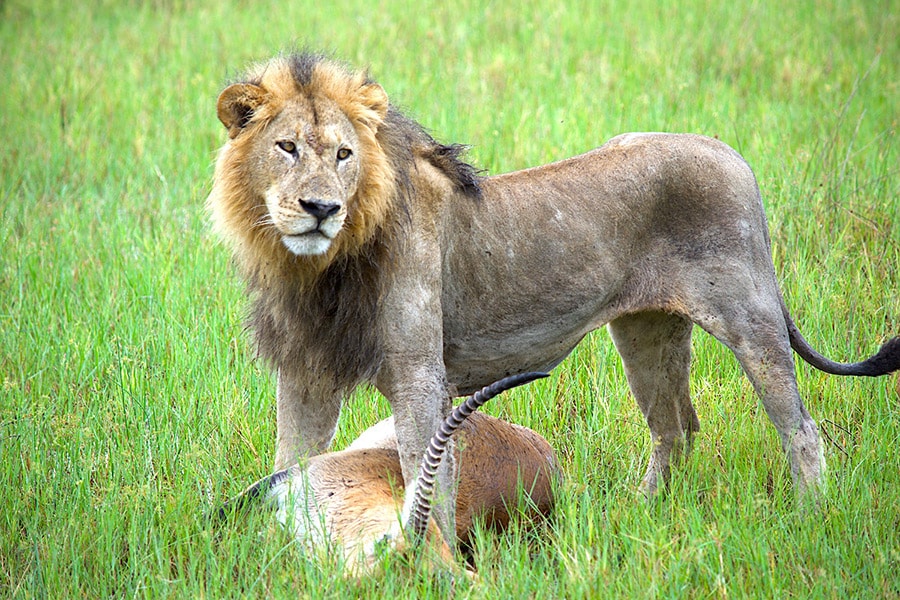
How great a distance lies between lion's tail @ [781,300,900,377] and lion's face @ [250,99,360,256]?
1932mm

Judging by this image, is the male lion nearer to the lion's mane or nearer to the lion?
the lion's mane

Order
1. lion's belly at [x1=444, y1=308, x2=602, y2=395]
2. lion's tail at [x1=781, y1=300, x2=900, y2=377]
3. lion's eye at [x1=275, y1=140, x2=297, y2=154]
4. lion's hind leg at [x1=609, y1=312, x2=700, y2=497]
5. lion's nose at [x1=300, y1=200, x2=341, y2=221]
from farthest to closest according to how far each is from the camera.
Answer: lion's hind leg at [x1=609, y1=312, x2=700, y2=497] < lion's tail at [x1=781, y1=300, x2=900, y2=377] < lion's belly at [x1=444, y1=308, x2=602, y2=395] < lion's eye at [x1=275, y1=140, x2=297, y2=154] < lion's nose at [x1=300, y1=200, x2=341, y2=221]

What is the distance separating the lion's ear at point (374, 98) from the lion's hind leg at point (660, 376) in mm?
1484

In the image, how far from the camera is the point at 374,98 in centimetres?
367

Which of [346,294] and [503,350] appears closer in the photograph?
[346,294]

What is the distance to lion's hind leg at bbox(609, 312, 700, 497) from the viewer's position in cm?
453

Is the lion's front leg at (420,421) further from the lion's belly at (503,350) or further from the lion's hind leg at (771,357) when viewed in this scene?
the lion's hind leg at (771,357)

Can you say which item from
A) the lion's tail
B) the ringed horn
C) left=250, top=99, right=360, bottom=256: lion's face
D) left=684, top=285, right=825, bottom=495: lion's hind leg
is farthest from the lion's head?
the lion's tail

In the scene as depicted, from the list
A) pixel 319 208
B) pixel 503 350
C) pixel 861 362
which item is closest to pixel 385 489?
pixel 503 350

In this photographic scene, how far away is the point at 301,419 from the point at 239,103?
1.25m

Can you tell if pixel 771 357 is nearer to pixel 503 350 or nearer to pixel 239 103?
pixel 503 350

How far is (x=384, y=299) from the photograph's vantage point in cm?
367

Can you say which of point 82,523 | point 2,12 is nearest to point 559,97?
point 82,523

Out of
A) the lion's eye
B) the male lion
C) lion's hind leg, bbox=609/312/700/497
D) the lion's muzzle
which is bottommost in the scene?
lion's hind leg, bbox=609/312/700/497
